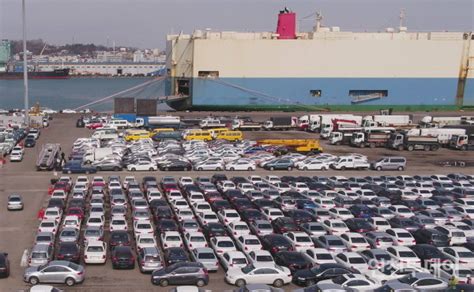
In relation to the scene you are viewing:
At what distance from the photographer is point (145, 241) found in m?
15.8

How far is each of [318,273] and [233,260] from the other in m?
2.23

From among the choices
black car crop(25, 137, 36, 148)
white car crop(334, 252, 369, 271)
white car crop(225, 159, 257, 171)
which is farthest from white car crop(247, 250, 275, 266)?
black car crop(25, 137, 36, 148)

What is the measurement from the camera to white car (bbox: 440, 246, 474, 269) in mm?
14750

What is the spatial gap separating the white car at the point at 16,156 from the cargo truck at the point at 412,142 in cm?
2308

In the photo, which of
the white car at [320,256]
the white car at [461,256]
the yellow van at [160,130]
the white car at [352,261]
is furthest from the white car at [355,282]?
the yellow van at [160,130]

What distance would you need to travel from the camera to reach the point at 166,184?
23.3 meters

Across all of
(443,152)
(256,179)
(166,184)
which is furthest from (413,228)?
(443,152)

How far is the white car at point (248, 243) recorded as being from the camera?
15.7 m

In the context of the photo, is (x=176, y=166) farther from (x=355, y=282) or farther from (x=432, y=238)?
(x=355, y=282)

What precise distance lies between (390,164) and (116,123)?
21886 millimetres

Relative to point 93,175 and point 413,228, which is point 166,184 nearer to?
point 93,175

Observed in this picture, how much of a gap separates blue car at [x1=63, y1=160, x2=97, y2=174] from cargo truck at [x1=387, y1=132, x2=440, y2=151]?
1995 cm

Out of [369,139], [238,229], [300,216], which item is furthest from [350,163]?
[238,229]

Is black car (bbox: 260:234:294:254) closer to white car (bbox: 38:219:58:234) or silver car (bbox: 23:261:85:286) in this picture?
silver car (bbox: 23:261:85:286)
